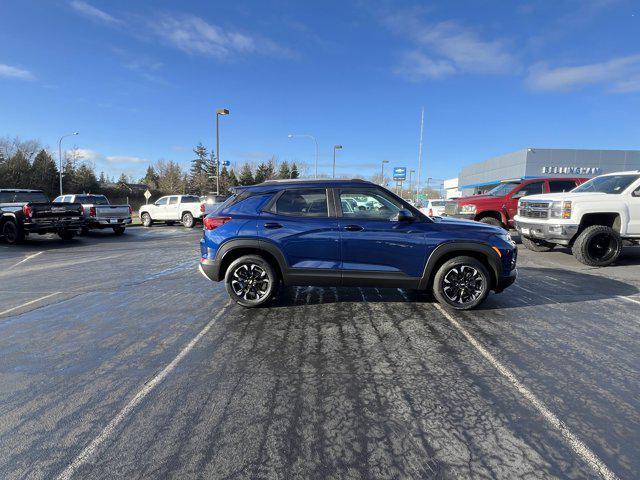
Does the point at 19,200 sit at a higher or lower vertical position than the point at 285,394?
higher

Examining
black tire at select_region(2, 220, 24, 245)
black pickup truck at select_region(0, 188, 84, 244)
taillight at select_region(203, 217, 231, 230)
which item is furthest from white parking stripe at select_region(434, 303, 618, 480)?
black tire at select_region(2, 220, 24, 245)

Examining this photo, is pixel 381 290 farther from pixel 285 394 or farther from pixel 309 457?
pixel 309 457

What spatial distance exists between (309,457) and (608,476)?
68.2 inches

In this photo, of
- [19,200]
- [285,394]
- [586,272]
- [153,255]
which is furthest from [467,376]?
[19,200]

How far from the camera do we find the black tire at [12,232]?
1221 centimetres

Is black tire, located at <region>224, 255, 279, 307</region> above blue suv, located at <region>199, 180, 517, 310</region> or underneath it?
underneath

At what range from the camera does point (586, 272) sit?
7246 mm

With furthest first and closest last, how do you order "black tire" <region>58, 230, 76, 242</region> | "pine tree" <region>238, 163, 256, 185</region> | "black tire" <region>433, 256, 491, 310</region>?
"pine tree" <region>238, 163, 256, 185</region>, "black tire" <region>58, 230, 76, 242</region>, "black tire" <region>433, 256, 491, 310</region>

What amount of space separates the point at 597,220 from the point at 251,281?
8.07 meters

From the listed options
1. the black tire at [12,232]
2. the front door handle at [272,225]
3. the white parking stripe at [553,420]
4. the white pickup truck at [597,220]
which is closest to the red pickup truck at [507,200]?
the white pickup truck at [597,220]

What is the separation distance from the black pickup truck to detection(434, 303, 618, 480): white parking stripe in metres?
14.0

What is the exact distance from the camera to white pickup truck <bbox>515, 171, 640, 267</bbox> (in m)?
7.78

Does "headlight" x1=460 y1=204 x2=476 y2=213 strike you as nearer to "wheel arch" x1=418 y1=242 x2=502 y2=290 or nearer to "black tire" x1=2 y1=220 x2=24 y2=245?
"wheel arch" x1=418 y1=242 x2=502 y2=290

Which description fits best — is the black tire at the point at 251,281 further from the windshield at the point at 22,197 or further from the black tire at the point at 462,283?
the windshield at the point at 22,197
